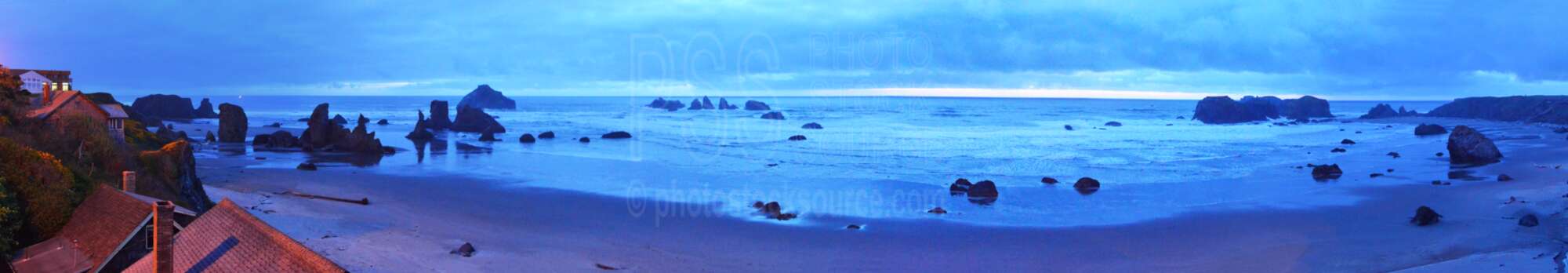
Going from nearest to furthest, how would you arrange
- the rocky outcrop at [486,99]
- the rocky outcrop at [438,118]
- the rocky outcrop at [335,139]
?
1. the rocky outcrop at [335,139]
2. the rocky outcrop at [438,118]
3. the rocky outcrop at [486,99]

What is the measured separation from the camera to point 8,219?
18.9m

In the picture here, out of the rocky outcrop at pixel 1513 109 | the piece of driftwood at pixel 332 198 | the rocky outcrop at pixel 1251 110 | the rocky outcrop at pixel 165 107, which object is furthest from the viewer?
the rocky outcrop at pixel 1251 110

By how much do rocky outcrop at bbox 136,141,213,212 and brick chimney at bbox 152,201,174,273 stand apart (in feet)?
40.5

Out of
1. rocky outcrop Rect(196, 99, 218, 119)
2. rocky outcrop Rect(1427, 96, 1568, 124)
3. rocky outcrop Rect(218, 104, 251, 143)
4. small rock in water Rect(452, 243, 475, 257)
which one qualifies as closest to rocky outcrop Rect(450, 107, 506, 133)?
rocky outcrop Rect(218, 104, 251, 143)

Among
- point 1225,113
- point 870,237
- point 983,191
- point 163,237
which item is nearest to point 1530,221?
point 983,191

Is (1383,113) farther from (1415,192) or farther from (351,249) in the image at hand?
(351,249)

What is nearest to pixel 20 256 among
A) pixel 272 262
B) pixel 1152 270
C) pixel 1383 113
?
pixel 272 262

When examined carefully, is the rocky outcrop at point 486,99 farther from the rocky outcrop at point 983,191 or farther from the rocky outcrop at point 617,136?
the rocky outcrop at point 983,191

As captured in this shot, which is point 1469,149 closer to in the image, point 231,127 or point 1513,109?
point 231,127

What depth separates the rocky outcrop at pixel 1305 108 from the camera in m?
138

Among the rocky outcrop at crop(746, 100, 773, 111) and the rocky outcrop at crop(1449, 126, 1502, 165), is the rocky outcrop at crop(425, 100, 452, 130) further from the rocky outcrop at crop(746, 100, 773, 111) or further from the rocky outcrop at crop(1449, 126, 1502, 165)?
the rocky outcrop at crop(746, 100, 773, 111)

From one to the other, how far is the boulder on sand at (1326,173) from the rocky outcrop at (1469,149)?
9612 mm

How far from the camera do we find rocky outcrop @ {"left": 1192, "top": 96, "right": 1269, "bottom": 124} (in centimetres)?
12394

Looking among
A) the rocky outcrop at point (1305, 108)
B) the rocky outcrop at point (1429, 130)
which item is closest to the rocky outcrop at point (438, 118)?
the rocky outcrop at point (1429, 130)
